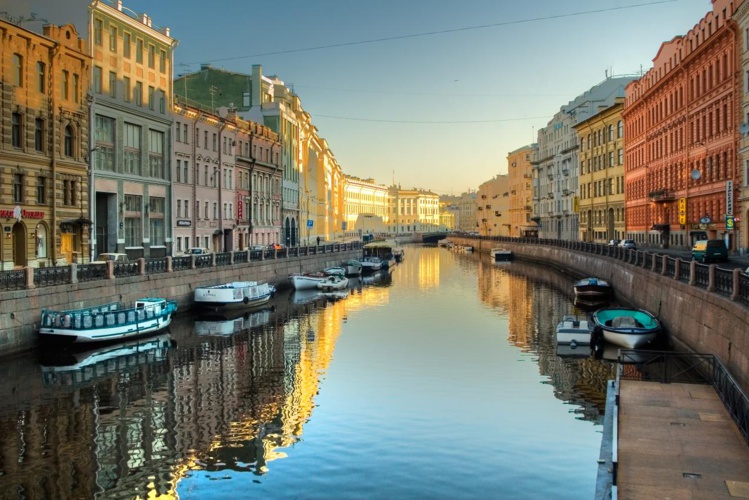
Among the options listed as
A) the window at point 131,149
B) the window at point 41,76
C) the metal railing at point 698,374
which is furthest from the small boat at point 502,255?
the metal railing at point 698,374

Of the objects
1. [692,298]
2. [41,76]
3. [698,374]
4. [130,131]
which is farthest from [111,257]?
[698,374]

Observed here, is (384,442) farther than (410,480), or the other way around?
(384,442)

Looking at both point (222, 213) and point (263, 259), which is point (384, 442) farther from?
point (222, 213)

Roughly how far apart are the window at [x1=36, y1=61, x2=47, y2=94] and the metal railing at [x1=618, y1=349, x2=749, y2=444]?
34.2 metres

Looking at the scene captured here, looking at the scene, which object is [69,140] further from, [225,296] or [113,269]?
[225,296]

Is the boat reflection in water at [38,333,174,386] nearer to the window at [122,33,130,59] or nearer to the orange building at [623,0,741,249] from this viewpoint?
the window at [122,33,130,59]

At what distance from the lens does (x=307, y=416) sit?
22.2 meters

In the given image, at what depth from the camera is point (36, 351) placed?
101ft

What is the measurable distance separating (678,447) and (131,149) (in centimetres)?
4826

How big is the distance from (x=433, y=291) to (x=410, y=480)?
50475mm

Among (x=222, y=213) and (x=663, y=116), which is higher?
(x=663, y=116)

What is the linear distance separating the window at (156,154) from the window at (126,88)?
12.9 feet

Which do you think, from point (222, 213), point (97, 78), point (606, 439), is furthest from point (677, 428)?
point (222, 213)

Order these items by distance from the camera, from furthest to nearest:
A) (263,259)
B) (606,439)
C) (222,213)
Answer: (222,213), (263,259), (606,439)
